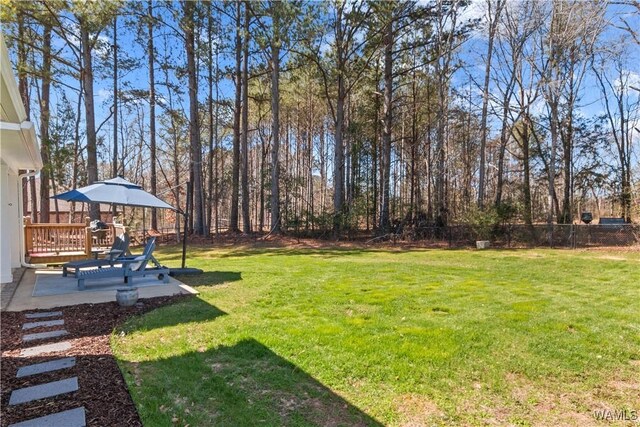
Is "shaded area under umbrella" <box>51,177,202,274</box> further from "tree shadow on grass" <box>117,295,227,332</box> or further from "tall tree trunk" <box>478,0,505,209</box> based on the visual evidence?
"tall tree trunk" <box>478,0,505,209</box>

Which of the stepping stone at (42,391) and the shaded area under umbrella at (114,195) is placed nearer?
the stepping stone at (42,391)

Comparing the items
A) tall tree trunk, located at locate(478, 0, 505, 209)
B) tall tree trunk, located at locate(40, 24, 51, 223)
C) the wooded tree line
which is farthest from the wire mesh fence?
tall tree trunk, located at locate(40, 24, 51, 223)

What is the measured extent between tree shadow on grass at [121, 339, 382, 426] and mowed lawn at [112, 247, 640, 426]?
1 cm

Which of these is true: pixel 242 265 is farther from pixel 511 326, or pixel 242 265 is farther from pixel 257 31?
pixel 257 31

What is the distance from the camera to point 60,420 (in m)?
2.27

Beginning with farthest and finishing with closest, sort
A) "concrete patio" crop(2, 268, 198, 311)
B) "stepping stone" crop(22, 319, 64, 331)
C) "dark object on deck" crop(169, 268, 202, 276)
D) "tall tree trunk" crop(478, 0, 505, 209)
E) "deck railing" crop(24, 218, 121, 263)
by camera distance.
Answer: "tall tree trunk" crop(478, 0, 505, 209), "deck railing" crop(24, 218, 121, 263), "dark object on deck" crop(169, 268, 202, 276), "concrete patio" crop(2, 268, 198, 311), "stepping stone" crop(22, 319, 64, 331)

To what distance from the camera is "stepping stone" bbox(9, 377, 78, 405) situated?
8.29 ft

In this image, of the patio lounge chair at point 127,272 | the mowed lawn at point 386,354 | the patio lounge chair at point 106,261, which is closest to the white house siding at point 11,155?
the patio lounge chair at point 106,261

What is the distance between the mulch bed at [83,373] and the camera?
2.36 m

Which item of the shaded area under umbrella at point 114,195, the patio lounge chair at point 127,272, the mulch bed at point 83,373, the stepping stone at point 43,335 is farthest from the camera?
the shaded area under umbrella at point 114,195

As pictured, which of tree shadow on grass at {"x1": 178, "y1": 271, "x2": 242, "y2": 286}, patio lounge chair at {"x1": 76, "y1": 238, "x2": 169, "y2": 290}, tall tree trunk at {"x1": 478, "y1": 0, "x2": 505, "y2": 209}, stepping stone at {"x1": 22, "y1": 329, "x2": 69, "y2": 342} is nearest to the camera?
stepping stone at {"x1": 22, "y1": 329, "x2": 69, "y2": 342}

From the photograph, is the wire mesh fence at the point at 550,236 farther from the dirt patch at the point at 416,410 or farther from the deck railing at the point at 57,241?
the dirt patch at the point at 416,410

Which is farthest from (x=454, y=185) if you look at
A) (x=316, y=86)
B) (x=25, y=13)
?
(x=25, y=13)

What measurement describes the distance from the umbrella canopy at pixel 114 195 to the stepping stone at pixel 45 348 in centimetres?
315
